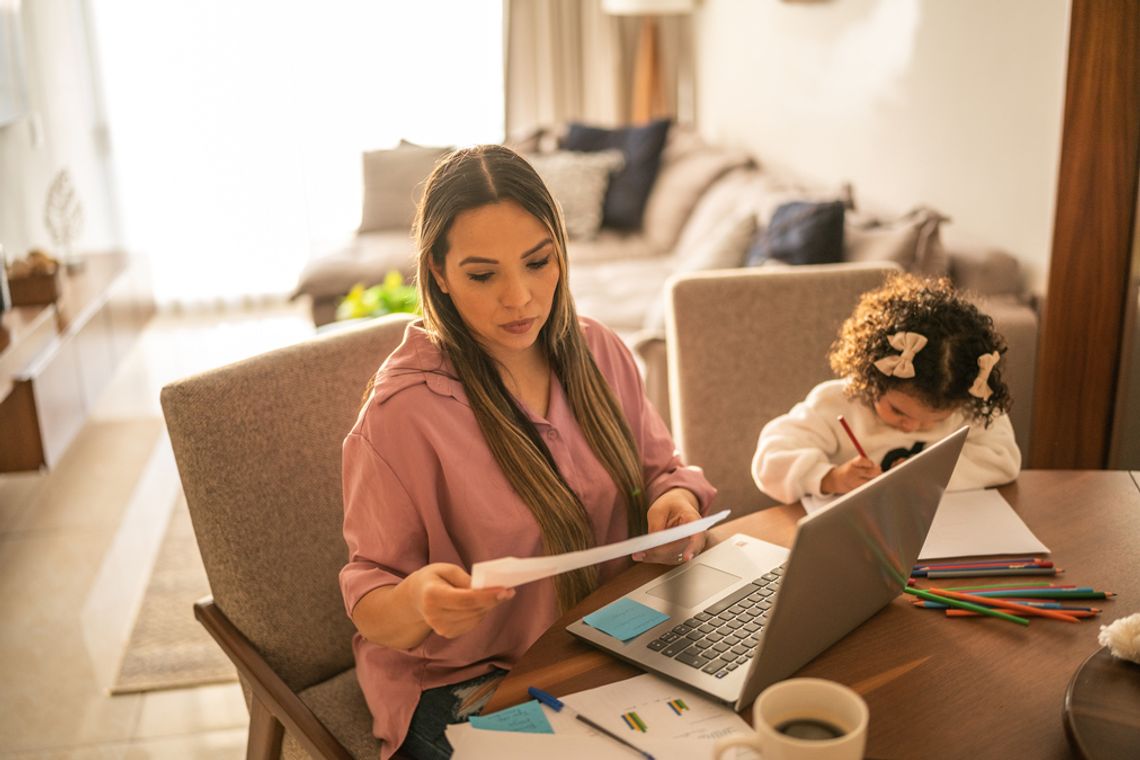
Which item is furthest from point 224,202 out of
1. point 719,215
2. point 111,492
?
point 719,215

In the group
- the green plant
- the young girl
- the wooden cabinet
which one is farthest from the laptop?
the wooden cabinet

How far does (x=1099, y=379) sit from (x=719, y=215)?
6.63 feet

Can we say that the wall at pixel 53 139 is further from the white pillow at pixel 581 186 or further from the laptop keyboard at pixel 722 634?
the laptop keyboard at pixel 722 634

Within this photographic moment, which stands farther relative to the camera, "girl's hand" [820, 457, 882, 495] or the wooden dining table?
"girl's hand" [820, 457, 882, 495]

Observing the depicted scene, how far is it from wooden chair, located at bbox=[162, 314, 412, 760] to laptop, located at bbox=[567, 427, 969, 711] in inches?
17.3

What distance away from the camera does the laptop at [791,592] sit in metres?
0.89

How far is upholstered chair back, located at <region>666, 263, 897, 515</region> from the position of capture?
1826 millimetres

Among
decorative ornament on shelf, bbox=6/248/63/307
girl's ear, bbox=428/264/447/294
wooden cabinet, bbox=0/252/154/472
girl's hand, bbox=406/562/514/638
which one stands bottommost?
wooden cabinet, bbox=0/252/154/472

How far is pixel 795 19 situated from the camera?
3.73 metres

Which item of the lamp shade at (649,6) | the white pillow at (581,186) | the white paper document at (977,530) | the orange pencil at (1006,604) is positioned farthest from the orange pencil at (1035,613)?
the lamp shade at (649,6)

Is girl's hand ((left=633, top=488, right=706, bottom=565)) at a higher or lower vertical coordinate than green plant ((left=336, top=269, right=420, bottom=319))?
higher

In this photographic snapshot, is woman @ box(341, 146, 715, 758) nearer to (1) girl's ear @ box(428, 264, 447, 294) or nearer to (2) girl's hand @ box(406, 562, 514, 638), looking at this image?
(1) girl's ear @ box(428, 264, 447, 294)

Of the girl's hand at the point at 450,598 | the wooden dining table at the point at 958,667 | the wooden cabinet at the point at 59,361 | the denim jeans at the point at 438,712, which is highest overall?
the girl's hand at the point at 450,598

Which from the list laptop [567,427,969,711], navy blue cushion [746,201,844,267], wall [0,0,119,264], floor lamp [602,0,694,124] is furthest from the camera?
floor lamp [602,0,694,124]
